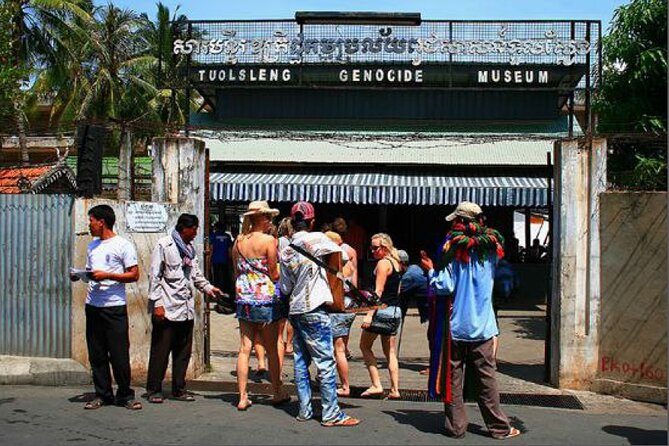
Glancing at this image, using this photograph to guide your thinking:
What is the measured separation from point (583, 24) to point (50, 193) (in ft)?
38.7

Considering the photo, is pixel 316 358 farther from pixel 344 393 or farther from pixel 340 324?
pixel 344 393

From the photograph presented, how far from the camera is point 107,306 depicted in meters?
6.06

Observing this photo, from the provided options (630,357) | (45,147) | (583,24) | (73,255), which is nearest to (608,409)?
(630,357)

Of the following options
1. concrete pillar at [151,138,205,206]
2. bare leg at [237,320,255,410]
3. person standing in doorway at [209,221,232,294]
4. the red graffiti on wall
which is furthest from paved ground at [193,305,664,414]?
person standing in doorway at [209,221,232,294]

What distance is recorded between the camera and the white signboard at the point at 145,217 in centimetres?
729

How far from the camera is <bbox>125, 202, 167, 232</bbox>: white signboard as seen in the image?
287 inches

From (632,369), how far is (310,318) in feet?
10.6

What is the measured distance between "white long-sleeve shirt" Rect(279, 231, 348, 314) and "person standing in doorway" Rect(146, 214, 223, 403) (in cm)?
93

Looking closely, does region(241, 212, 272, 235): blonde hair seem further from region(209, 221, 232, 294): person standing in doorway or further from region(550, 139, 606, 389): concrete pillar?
region(209, 221, 232, 294): person standing in doorway

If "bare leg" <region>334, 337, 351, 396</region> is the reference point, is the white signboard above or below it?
above

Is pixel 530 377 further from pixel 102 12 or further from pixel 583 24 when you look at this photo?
pixel 102 12

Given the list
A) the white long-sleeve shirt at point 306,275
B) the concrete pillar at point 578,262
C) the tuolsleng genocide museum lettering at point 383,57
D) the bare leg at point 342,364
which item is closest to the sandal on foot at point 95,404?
the white long-sleeve shirt at point 306,275

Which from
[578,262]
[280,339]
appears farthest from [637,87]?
[280,339]

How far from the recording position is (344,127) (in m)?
16.3
